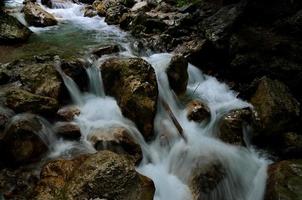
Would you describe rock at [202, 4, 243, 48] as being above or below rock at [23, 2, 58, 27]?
above

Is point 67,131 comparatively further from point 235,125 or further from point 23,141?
point 235,125

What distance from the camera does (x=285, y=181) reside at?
591cm

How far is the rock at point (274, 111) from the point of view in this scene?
7.43 m

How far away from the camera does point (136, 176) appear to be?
4.98 meters

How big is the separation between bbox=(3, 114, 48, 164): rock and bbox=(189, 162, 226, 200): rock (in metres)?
2.66

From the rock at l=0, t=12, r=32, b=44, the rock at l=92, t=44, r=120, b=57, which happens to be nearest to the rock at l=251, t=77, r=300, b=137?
the rock at l=92, t=44, r=120, b=57

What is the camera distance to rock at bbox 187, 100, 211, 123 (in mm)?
7871

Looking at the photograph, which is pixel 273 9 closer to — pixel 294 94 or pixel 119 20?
pixel 294 94

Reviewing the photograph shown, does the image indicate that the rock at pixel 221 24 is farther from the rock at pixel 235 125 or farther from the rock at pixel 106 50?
the rock at pixel 235 125

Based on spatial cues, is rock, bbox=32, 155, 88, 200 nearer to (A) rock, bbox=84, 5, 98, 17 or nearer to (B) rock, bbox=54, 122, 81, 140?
(B) rock, bbox=54, 122, 81, 140

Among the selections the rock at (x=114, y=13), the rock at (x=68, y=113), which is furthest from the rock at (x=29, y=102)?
the rock at (x=114, y=13)

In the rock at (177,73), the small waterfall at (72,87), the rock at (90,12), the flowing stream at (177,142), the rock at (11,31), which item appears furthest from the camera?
the rock at (90,12)

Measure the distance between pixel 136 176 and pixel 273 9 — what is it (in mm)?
7145

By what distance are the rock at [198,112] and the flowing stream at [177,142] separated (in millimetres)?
106
